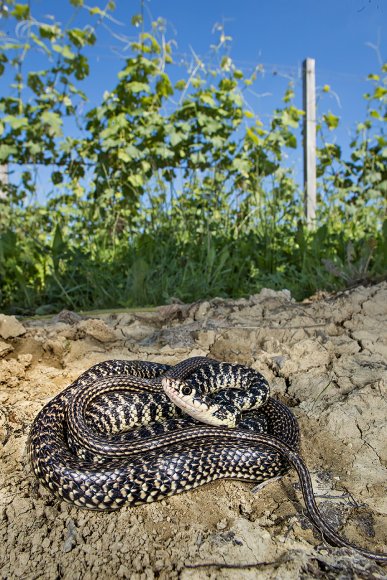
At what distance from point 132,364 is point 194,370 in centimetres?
60

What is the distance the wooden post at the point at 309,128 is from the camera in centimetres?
1373

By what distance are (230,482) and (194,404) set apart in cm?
62

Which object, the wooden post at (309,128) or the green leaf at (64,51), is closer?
the green leaf at (64,51)

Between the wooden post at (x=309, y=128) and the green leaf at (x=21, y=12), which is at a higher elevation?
the green leaf at (x=21, y=12)

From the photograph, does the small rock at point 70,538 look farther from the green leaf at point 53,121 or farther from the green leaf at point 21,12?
the green leaf at point 21,12

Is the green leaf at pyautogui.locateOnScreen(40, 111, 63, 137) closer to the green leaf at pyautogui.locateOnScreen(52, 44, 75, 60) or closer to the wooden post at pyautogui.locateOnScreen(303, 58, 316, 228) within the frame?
the green leaf at pyautogui.locateOnScreen(52, 44, 75, 60)

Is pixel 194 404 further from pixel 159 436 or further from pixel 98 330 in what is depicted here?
pixel 98 330

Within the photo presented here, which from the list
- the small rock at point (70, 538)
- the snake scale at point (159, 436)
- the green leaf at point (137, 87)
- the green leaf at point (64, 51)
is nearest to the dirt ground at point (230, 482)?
the small rock at point (70, 538)

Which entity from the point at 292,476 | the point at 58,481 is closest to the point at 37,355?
the point at 58,481

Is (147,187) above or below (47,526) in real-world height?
above

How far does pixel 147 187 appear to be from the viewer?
34.1ft

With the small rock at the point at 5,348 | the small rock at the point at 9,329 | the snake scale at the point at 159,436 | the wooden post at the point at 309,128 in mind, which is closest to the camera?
the snake scale at the point at 159,436

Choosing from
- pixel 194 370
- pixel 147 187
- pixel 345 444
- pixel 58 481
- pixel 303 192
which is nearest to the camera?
pixel 58 481

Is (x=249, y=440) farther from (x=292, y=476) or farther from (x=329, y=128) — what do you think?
(x=329, y=128)
